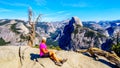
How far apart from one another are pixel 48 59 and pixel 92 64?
164 inches

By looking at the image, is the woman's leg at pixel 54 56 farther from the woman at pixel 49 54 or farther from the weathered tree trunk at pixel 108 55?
the weathered tree trunk at pixel 108 55

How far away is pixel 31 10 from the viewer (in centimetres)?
5250

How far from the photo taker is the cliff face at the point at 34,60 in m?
19.4

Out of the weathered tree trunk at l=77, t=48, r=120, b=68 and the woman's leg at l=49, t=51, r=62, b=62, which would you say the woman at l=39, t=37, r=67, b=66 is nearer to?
the woman's leg at l=49, t=51, r=62, b=62

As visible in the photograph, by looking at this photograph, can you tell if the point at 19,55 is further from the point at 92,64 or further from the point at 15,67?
the point at 92,64

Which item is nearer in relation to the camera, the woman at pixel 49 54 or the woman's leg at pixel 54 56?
the woman at pixel 49 54

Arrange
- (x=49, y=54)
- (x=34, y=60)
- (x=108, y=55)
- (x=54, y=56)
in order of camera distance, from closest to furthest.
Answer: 1. (x=54, y=56)
2. (x=49, y=54)
3. (x=34, y=60)
4. (x=108, y=55)

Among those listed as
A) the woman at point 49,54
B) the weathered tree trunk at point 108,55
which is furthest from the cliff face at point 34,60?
the weathered tree trunk at point 108,55

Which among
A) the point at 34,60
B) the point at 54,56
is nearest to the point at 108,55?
the point at 54,56

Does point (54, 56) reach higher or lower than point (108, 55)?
higher

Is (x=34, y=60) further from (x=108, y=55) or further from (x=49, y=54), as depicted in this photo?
(x=108, y=55)

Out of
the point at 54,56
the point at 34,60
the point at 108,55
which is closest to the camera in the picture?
the point at 54,56

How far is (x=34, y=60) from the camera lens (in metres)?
19.8

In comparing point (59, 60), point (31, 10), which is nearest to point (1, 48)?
point (59, 60)
